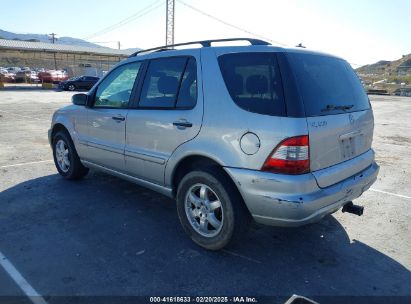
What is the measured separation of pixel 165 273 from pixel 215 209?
2.46 ft

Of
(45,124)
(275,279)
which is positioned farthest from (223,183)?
(45,124)

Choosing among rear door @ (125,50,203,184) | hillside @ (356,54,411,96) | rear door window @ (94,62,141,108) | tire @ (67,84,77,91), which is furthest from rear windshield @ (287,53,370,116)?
hillside @ (356,54,411,96)

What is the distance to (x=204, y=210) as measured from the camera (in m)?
3.57

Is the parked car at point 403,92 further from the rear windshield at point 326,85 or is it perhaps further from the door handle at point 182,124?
the door handle at point 182,124

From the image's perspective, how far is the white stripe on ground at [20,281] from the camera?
9.18ft

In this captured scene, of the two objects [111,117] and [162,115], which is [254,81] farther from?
[111,117]

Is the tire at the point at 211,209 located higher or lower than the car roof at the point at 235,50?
lower

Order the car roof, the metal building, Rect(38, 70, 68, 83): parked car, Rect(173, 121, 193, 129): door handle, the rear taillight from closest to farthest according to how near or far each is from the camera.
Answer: the rear taillight, the car roof, Rect(173, 121, 193, 129): door handle, Rect(38, 70, 68, 83): parked car, the metal building

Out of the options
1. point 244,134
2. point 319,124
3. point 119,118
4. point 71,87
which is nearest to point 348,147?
point 319,124

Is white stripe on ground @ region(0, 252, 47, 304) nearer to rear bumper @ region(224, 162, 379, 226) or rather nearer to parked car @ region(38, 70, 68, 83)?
rear bumper @ region(224, 162, 379, 226)

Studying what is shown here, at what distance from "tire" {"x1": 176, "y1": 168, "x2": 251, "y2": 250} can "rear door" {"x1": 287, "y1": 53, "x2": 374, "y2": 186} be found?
76 centimetres

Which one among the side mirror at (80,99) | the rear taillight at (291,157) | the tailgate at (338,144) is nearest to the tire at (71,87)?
the side mirror at (80,99)

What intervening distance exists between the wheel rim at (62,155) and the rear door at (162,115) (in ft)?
5.54

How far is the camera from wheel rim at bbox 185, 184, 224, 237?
3.47m
